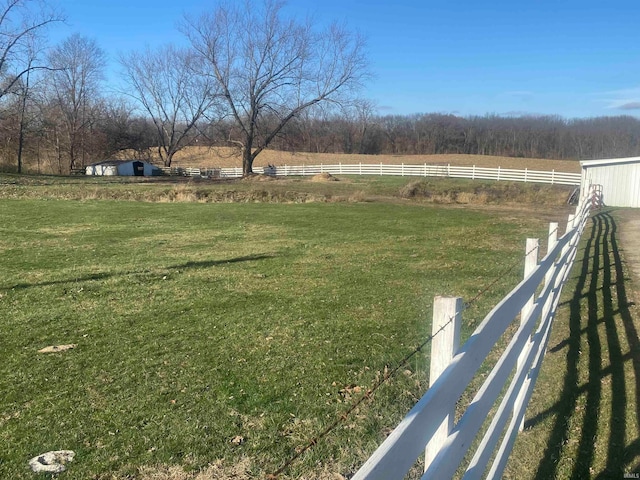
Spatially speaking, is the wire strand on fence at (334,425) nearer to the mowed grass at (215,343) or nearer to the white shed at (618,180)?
the mowed grass at (215,343)

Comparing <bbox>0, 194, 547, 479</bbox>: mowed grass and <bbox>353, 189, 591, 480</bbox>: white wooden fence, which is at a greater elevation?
<bbox>353, 189, 591, 480</bbox>: white wooden fence

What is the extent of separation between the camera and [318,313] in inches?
273

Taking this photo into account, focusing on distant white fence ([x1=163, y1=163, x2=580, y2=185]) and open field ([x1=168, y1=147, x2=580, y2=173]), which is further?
open field ([x1=168, y1=147, x2=580, y2=173])

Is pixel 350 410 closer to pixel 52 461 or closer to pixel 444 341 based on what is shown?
pixel 444 341

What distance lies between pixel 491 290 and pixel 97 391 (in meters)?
6.13

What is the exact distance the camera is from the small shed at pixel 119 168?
5891 cm

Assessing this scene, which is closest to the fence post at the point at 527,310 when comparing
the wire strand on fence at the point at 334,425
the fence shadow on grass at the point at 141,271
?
the wire strand on fence at the point at 334,425

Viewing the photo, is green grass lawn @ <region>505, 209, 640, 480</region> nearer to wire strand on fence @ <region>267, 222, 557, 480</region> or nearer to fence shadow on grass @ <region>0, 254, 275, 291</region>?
wire strand on fence @ <region>267, 222, 557, 480</region>

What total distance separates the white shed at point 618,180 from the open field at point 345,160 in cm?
3156

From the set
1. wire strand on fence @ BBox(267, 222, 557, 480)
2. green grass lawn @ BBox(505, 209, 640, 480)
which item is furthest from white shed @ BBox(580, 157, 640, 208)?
wire strand on fence @ BBox(267, 222, 557, 480)

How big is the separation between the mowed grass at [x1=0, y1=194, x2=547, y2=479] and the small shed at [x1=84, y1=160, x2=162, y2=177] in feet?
160

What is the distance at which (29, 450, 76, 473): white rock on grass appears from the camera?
3.28 meters

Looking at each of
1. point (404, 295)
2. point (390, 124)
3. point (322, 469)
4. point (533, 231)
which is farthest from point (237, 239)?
point (390, 124)

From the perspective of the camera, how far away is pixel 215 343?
18.6 feet
